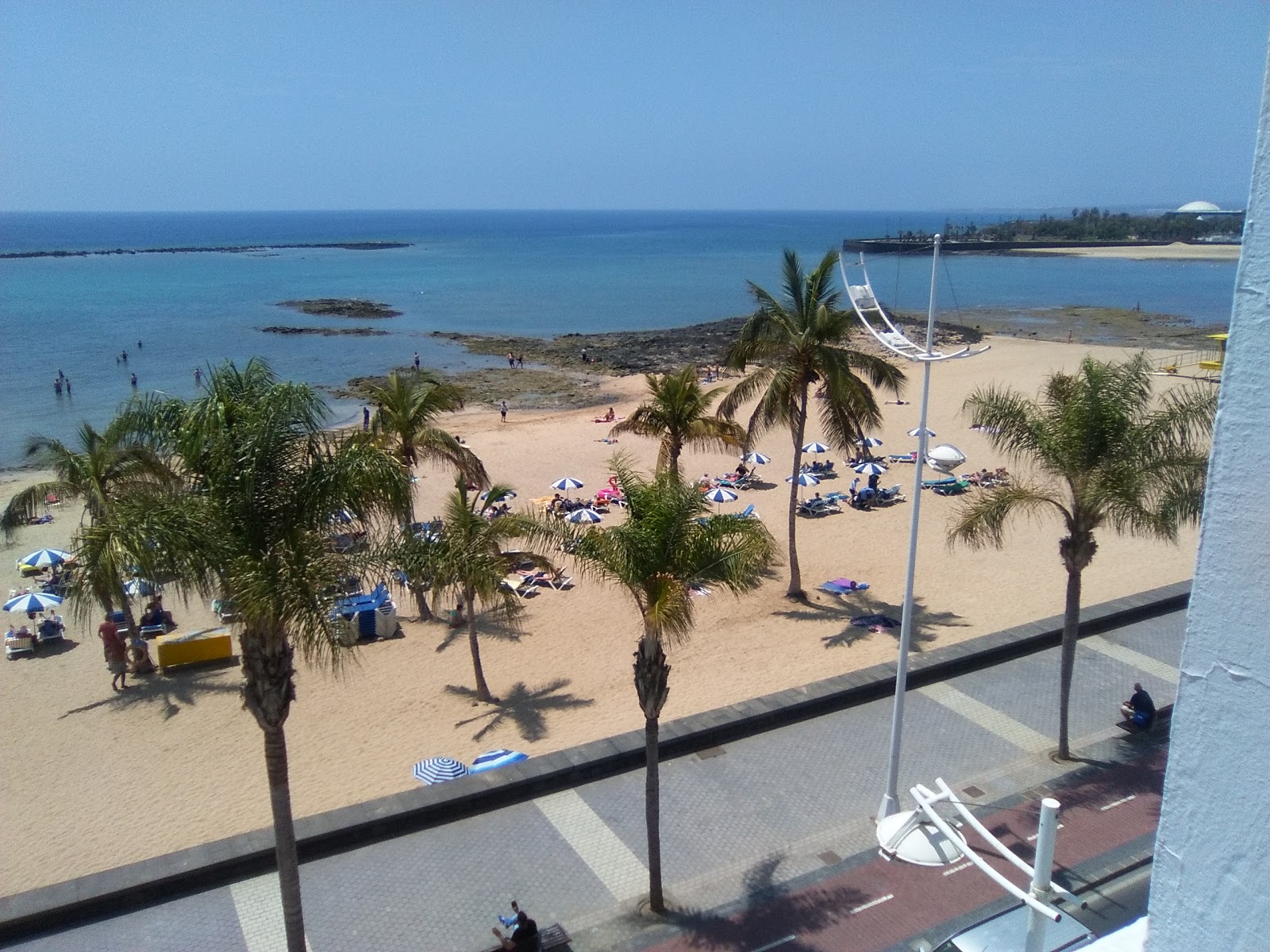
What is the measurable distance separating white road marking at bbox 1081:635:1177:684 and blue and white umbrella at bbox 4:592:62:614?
1867cm

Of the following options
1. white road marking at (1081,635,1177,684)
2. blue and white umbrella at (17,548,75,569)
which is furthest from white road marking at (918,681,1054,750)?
blue and white umbrella at (17,548,75,569)

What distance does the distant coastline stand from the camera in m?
150

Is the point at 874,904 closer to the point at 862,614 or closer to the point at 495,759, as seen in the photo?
the point at 495,759

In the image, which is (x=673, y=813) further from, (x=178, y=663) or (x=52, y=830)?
(x=178, y=663)

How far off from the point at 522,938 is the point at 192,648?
10694mm

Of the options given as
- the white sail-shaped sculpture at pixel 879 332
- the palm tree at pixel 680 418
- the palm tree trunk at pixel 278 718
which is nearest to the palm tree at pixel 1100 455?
the white sail-shaped sculpture at pixel 879 332

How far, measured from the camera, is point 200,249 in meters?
168

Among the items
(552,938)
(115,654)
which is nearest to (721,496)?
(115,654)

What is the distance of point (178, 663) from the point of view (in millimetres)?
16469

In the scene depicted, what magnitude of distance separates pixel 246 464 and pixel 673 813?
646 cm

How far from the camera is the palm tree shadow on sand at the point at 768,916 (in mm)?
8953

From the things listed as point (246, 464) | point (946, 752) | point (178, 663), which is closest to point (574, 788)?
point (946, 752)

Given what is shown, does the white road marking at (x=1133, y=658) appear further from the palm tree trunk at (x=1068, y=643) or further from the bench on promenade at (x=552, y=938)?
the bench on promenade at (x=552, y=938)

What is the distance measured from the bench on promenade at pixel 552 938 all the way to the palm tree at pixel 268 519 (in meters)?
2.12
